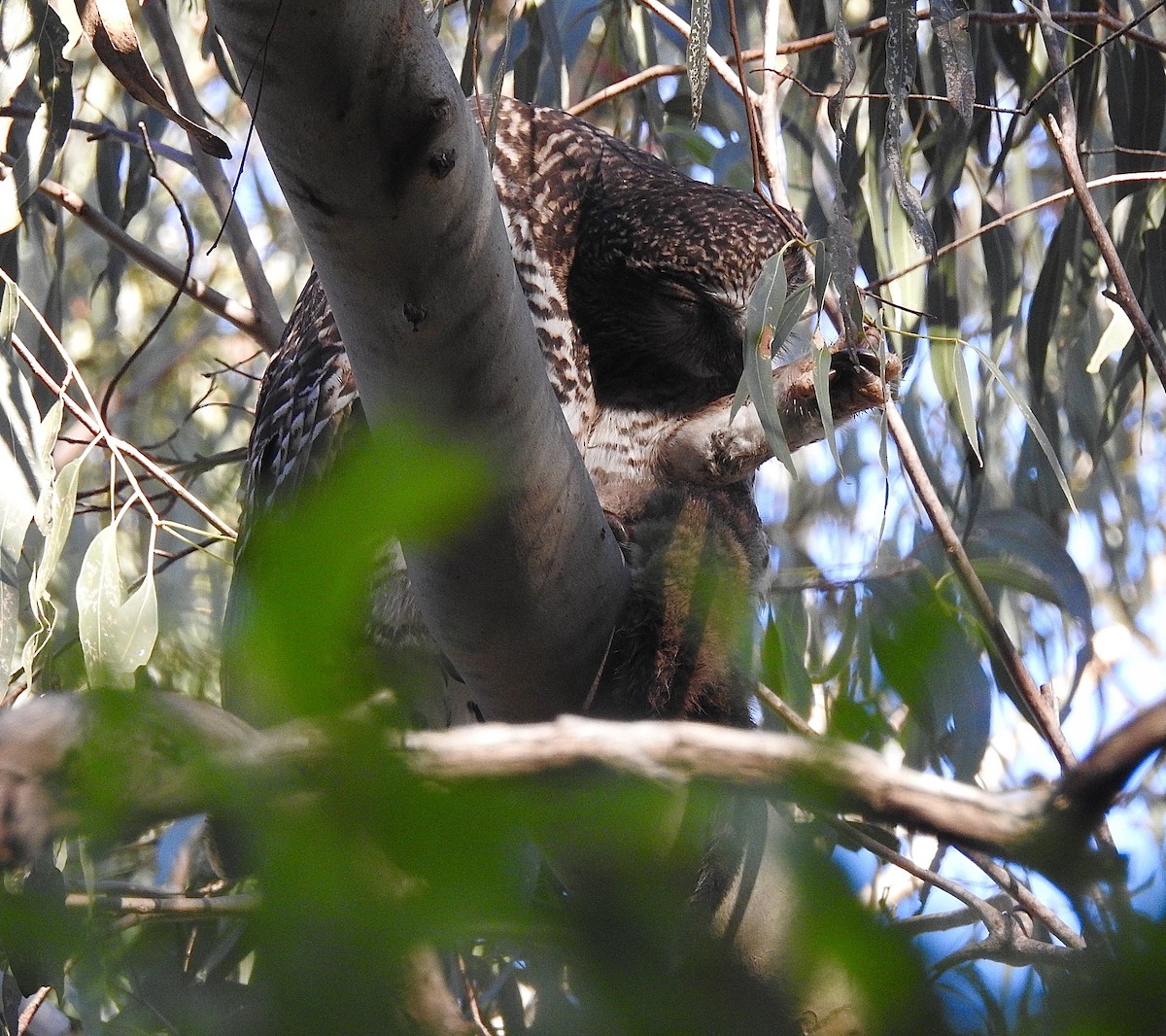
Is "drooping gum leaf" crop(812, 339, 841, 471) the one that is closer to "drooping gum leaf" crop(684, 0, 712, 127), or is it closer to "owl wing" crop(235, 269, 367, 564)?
"drooping gum leaf" crop(684, 0, 712, 127)

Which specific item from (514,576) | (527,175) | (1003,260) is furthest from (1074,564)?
(514,576)

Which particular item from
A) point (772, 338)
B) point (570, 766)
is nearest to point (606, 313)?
point (772, 338)

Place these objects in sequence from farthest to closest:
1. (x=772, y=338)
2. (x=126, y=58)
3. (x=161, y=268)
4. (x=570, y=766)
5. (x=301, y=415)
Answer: (x=161, y=268)
(x=301, y=415)
(x=772, y=338)
(x=126, y=58)
(x=570, y=766)

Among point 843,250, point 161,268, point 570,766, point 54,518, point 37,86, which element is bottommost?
point 570,766

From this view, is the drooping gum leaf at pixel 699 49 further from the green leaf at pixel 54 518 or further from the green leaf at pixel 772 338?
the green leaf at pixel 54 518

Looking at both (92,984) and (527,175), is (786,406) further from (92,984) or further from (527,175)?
(92,984)

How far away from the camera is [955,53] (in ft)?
3.55

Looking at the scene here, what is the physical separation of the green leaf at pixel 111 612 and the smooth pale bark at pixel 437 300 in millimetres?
409

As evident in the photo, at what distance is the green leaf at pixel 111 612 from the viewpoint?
1282 mm

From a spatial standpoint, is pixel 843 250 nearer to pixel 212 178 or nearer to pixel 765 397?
pixel 765 397

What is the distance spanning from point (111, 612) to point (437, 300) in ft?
2.35

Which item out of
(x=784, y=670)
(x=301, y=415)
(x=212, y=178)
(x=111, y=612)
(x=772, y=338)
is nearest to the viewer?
(x=784, y=670)

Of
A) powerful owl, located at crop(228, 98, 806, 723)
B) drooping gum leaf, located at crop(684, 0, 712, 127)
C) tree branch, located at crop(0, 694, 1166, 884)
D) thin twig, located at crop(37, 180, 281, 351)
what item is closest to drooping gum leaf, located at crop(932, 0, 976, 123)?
drooping gum leaf, located at crop(684, 0, 712, 127)

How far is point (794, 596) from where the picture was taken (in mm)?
1644
